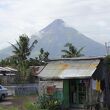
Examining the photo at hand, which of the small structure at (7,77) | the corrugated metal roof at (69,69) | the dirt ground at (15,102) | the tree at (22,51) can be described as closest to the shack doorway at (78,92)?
the corrugated metal roof at (69,69)

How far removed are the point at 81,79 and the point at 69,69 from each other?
125cm

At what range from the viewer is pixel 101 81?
86.1ft

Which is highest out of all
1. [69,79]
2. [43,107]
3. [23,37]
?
[23,37]

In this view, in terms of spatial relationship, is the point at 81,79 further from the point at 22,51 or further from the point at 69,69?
the point at 22,51

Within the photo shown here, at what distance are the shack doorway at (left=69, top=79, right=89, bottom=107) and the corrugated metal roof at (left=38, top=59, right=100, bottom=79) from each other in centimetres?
65

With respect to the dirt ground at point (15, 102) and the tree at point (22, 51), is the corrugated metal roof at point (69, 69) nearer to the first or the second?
the dirt ground at point (15, 102)

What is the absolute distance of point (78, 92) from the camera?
26422 mm

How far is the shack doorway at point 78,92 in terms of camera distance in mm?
25820

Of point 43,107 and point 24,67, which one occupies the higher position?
point 24,67

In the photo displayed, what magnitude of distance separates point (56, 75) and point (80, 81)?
5.19 feet

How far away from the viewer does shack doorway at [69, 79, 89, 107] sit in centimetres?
2582

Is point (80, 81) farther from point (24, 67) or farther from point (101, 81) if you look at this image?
point (24, 67)

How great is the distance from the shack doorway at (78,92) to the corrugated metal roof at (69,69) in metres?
0.65

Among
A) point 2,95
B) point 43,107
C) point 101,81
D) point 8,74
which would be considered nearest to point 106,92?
point 101,81
